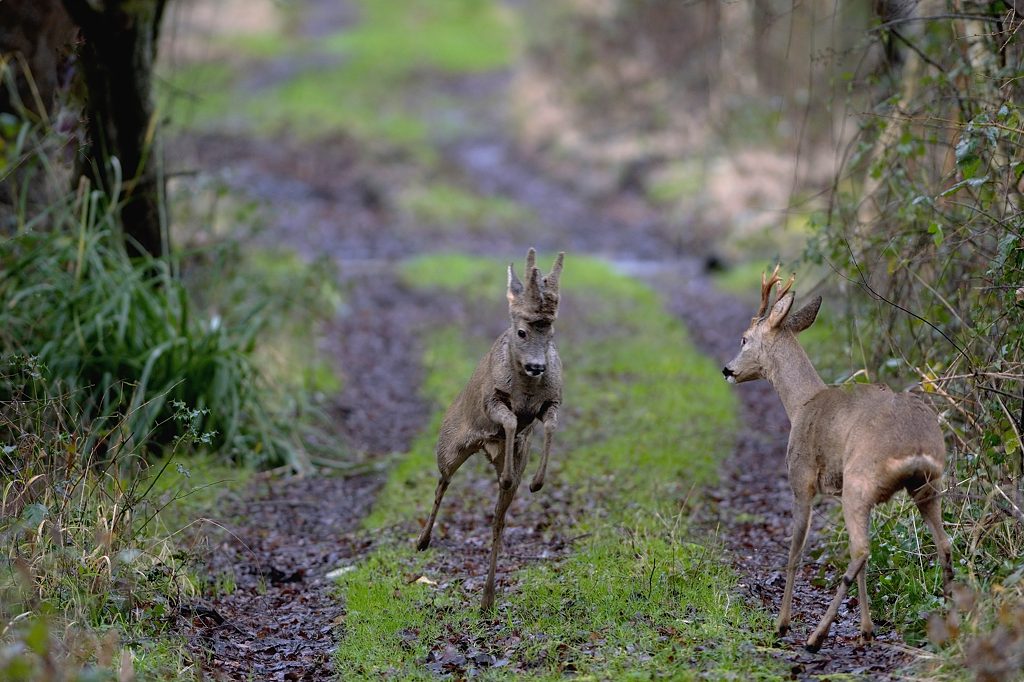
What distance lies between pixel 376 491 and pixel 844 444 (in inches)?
179

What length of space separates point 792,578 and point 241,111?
27738mm

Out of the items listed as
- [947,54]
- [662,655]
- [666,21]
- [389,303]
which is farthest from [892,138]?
[666,21]

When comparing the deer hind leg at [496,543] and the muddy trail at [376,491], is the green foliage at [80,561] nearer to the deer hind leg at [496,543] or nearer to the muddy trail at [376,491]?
the muddy trail at [376,491]

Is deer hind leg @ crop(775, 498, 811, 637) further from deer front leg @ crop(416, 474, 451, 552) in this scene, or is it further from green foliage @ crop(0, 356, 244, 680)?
green foliage @ crop(0, 356, 244, 680)

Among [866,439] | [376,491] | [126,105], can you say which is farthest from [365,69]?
[866,439]

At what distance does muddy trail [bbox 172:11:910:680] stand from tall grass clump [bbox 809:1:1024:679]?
0.50 metres

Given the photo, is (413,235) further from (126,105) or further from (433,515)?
(433,515)

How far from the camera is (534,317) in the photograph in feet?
19.2

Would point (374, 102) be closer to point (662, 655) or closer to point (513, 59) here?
point (513, 59)

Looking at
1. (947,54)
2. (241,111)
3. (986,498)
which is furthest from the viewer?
(241,111)

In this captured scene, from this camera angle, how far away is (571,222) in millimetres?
22312

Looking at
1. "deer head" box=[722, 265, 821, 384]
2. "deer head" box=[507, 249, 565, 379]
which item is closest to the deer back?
"deer head" box=[722, 265, 821, 384]

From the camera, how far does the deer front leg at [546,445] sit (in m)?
5.79

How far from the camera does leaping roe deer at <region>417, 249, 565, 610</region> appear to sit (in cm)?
586
